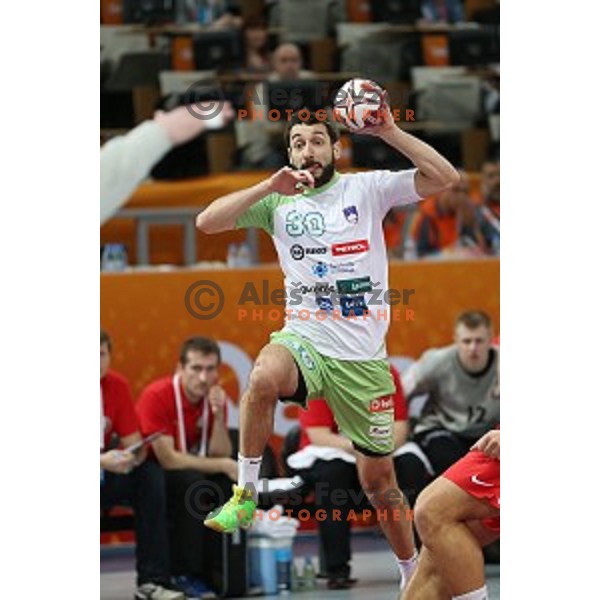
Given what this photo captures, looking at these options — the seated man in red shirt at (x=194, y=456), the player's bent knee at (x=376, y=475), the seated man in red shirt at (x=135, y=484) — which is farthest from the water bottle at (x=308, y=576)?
the player's bent knee at (x=376, y=475)

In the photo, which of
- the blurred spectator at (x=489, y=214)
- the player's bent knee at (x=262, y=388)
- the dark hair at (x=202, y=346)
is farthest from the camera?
the blurred spectator at (x=489, y=214)

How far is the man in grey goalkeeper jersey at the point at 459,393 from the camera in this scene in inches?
397

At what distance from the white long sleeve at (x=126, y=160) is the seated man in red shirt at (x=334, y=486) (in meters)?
1.55

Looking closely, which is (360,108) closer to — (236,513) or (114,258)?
(236,513)

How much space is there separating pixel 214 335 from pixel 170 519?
4.28ft

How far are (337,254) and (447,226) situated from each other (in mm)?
3328

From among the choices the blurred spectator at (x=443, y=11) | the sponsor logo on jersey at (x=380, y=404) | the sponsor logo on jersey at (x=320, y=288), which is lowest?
the sponsor logo on jersey at (x=380, y=404)

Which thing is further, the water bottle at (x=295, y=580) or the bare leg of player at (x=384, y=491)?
the water bottle at (x=295, y=580)

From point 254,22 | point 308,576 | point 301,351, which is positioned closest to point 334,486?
point 308,576

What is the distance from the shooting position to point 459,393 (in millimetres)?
10258

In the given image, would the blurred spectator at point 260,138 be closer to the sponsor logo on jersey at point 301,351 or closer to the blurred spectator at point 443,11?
the sponsor logo on jersey at point 301,351
